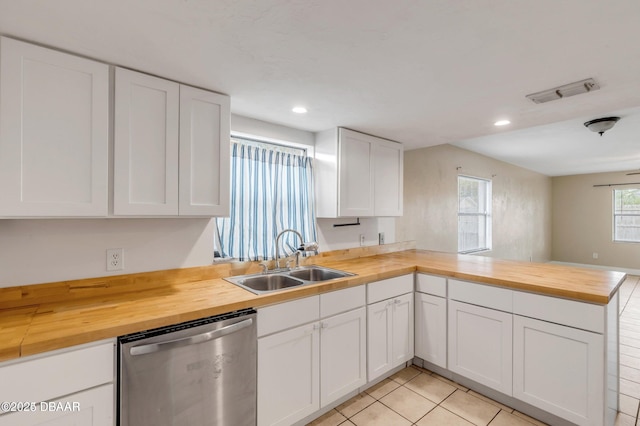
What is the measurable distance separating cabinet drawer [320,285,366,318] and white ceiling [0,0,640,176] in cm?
136

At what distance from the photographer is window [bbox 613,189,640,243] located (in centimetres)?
661

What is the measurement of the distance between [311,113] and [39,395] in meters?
2.16

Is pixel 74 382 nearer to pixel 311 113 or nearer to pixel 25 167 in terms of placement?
pixel 25 167

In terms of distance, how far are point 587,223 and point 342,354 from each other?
834cm

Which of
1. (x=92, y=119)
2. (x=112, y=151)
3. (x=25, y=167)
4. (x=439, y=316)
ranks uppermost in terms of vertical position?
(x=92, y=119)

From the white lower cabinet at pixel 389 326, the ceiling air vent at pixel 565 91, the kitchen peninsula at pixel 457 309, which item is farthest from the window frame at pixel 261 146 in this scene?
the ceiling air vent at pixel 565 91

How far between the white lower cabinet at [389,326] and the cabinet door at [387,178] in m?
0.83

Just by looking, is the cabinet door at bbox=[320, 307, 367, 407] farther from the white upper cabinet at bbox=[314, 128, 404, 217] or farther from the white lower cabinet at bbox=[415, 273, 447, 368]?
the white upper cabinet at bbox=[314, 128, 404, 217]

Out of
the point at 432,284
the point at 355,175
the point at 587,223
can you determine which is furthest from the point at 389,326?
the point at 587,223

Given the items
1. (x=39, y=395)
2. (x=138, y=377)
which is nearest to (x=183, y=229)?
(x=138, y=377)

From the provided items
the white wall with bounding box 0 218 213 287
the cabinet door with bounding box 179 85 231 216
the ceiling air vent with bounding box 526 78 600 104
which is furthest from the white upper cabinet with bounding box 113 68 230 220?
the ceiling air vent with bounding box 526 78 600 104

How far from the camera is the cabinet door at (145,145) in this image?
157 cm

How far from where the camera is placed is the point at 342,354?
2.10 metres

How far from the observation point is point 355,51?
57.6 inches
